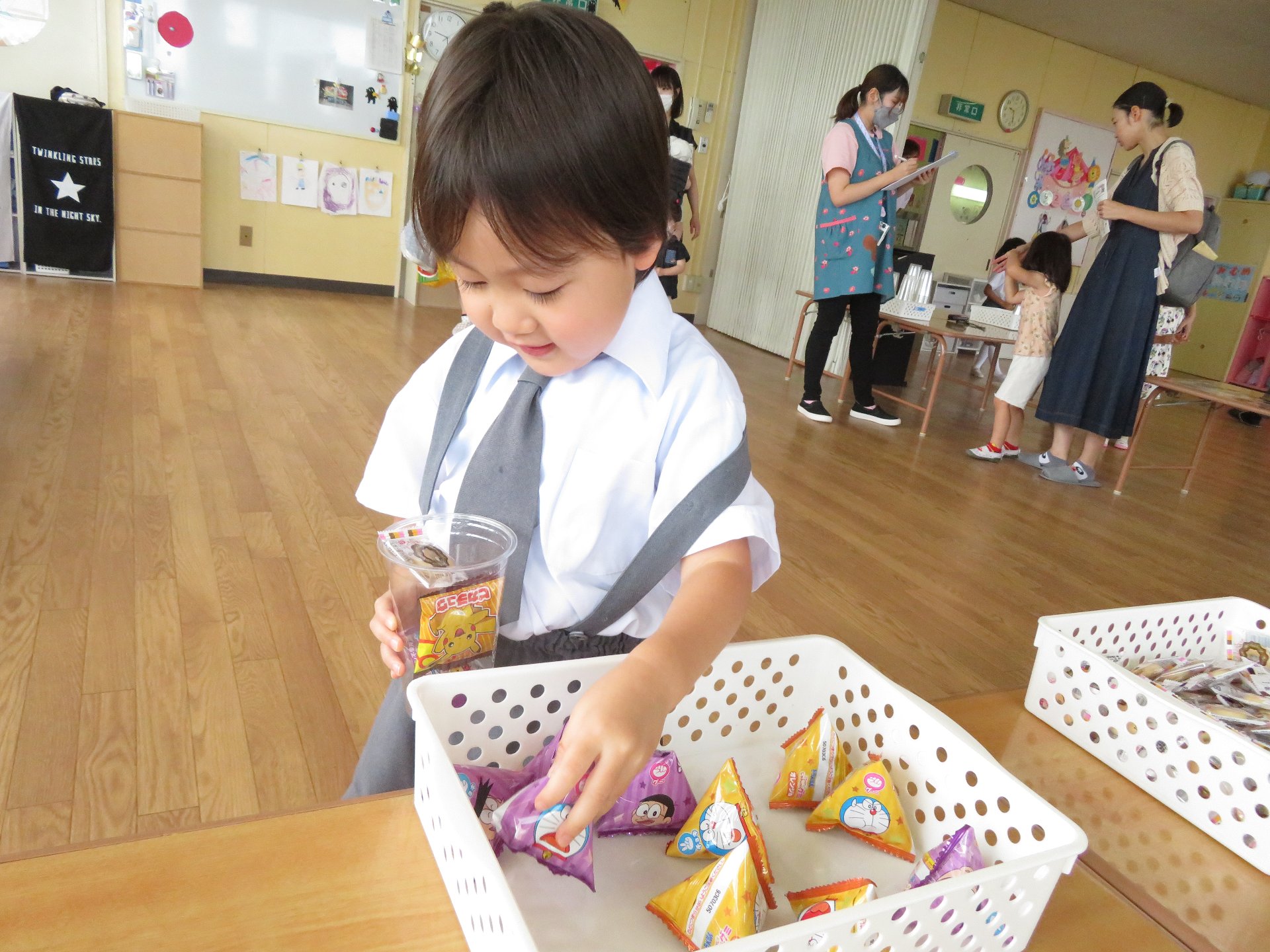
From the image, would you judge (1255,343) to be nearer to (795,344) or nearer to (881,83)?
(795,344)

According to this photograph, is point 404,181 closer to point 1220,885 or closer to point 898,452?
point 898,452

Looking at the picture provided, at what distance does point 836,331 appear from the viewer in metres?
3.98

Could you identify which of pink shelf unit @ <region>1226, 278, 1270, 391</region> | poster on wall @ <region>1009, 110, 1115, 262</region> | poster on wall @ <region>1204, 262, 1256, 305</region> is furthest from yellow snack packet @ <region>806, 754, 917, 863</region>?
poster on wall @ <region>1204, 262, 1256, 305</region>

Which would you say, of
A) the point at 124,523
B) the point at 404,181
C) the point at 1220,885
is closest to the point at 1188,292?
the point at 1220,885

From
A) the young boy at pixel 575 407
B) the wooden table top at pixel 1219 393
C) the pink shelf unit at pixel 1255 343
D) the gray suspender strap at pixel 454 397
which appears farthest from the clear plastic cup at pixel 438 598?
the pink shelf unit at pixel 1255 343

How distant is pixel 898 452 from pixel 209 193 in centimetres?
421

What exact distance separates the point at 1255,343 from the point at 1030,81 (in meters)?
3.49

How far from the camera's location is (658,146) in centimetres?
58

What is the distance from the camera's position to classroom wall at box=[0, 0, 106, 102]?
454 cm

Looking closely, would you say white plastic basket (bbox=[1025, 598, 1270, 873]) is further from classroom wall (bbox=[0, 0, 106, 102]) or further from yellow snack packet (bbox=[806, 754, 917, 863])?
classroom wall (bbox=[0, 0, 106, 102])

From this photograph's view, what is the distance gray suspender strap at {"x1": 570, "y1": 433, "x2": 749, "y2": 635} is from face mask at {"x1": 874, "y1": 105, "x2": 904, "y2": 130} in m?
3.43

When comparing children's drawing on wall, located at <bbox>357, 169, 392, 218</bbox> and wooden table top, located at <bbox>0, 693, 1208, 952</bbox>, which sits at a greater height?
children's drawing on wall, located at <bbox>357, 169, 392, 218</bbox>

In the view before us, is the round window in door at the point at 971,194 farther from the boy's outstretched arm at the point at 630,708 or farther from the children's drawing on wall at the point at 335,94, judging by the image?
the boy's outstretched arm at the point at 630,708

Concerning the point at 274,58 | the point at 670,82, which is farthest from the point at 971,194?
the point at 274,58
